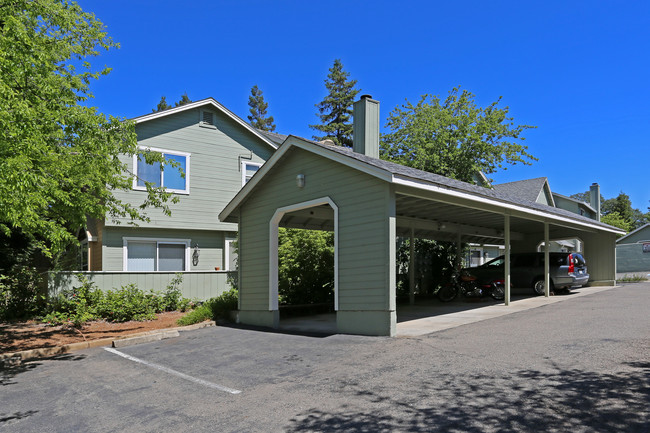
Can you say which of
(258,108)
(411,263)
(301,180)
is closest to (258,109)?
(258,108)

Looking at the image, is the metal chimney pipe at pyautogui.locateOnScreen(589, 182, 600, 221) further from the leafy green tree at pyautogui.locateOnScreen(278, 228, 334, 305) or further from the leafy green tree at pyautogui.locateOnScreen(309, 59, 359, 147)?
the leafy green tree at pyautogui.locateOnScreen(278, 228, 334, 305)

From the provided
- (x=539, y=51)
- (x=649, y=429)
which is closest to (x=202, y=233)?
(x=539, y=51)

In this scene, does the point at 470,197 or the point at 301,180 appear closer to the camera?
the point at 470,197

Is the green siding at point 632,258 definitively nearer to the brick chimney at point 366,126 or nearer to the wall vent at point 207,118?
the brick chimney at point 366,126

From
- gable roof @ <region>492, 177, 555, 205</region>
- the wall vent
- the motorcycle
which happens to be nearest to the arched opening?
the motorcycle

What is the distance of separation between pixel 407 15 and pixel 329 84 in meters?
34.6

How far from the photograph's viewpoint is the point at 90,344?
1047 cm

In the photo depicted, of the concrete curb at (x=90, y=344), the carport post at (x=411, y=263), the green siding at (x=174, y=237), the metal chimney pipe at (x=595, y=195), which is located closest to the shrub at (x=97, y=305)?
the green siding at (x=174, y=237)

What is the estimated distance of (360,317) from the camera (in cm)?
974

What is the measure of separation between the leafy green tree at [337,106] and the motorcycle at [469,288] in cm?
3136

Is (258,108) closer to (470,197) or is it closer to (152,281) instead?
(152,281)

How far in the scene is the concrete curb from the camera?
30.1ft

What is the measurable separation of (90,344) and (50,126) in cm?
475

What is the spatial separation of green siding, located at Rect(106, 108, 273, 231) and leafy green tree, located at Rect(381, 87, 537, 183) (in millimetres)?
11782
